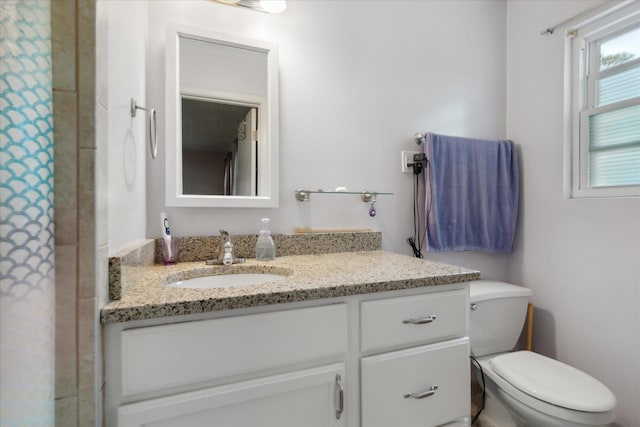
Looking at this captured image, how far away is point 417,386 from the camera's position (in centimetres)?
92

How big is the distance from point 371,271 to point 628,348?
1.34 m

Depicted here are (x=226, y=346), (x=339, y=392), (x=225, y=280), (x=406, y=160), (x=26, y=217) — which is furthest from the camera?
(x=406, y=160)

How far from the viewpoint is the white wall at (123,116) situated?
0.65 metres

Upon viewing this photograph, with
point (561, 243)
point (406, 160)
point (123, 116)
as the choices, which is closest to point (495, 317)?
point (561, 243)

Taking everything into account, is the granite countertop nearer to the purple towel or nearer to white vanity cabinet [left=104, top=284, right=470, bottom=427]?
white vanity cabinet [left=104, top=284, right=470, bottom=427]

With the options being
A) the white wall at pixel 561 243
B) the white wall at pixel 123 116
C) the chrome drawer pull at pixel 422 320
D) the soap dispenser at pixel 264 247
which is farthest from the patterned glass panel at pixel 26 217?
the white wall at pixel 561 243

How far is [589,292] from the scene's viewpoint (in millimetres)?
1488

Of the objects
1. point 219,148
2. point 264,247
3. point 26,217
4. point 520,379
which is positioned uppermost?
point 219,148

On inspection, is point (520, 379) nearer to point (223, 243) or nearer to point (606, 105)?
point (223, 243)

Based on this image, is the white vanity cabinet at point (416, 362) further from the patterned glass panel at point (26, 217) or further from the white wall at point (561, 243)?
the white wall at point (561, 243)

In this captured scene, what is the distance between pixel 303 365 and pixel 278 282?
0.74 ft

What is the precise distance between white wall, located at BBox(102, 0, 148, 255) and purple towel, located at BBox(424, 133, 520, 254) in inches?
51.1

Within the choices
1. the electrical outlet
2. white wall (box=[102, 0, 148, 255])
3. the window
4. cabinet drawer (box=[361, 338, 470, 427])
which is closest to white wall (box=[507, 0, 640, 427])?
the window

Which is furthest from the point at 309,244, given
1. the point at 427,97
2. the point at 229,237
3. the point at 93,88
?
the point at 427,97
